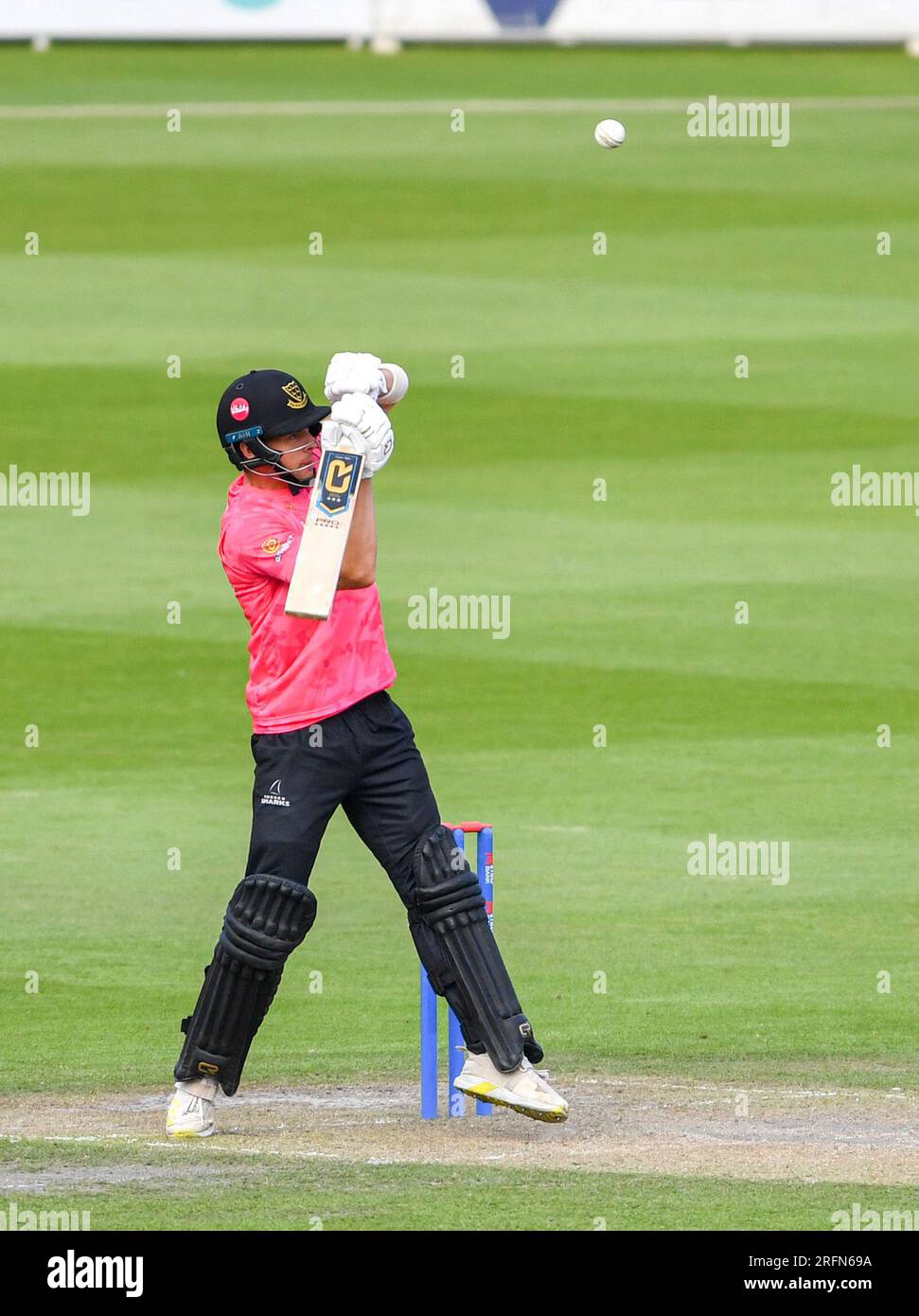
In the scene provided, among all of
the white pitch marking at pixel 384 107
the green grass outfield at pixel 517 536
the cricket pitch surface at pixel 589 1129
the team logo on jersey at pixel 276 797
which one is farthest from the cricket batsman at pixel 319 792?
the white pitch marking at pixel 384 107

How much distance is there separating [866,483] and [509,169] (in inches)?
448

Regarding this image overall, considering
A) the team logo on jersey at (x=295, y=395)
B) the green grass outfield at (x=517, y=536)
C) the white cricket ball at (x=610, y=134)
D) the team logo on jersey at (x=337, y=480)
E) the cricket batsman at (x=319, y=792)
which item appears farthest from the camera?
the white cricket ball at (x=610, y=134)

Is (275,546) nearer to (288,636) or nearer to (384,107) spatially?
(288,636)

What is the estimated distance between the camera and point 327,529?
6.81m

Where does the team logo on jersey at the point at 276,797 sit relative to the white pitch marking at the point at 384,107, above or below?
below

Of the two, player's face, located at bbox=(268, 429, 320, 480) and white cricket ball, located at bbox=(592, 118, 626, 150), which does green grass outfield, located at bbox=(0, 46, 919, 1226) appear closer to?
player's face, located at bbox=(268, 429, 320, 480)

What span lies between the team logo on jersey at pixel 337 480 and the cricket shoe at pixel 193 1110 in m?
1.72

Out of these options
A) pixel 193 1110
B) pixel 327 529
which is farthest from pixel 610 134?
pixel 193 1110

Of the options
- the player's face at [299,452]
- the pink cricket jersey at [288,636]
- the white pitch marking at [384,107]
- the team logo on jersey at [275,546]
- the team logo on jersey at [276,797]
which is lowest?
the team logo on jersey at [276,797]

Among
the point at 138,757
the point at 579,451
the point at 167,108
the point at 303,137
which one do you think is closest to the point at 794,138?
the point at 303,137

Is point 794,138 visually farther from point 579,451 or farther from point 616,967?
point 616,967

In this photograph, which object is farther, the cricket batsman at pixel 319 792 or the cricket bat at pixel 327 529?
the cricket batsman at pixel 319 792

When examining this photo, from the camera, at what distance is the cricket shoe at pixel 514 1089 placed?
6.87 m

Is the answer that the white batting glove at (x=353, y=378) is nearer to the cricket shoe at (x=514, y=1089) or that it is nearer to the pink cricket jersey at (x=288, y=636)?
the pink cricket jersey at (x=288, y=636)
